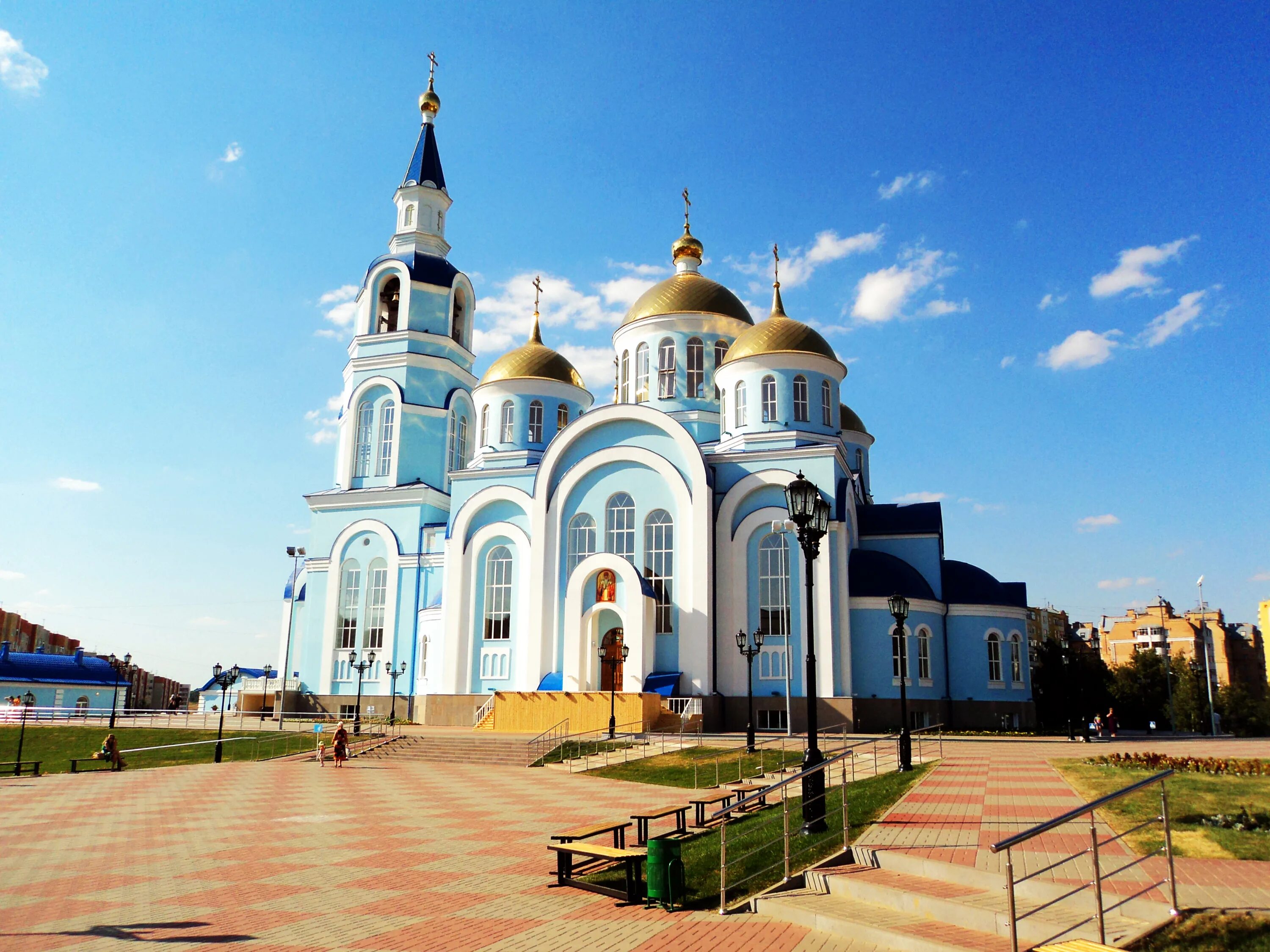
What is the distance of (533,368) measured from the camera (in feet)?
135

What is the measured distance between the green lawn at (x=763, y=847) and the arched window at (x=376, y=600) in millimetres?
28324

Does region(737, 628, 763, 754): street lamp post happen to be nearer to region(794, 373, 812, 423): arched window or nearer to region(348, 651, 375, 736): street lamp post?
region(794, 373, 812, 423): arched window

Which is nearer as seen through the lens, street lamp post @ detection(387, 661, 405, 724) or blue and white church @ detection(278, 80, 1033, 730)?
blue and white church @ detection(278, 80, 1033, 730)

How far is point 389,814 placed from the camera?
1512 centimetres

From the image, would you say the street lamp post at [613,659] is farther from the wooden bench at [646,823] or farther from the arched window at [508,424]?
the wooden bench at [646,823]

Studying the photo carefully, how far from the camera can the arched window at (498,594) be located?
1382 inches

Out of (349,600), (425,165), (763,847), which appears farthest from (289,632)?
(763,847)

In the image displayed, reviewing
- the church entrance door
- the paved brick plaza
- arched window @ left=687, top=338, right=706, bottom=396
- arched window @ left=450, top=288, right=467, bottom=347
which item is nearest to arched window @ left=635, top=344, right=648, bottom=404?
arched window @ left=687, top=338, right=706, bottom=396

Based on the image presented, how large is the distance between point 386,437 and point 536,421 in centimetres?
677

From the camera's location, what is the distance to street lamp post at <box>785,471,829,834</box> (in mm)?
11203

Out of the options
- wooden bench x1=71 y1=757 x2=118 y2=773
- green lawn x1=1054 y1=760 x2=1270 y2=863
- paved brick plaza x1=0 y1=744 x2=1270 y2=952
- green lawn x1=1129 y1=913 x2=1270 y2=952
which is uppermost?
green lawn x1=1054 y1=760 x2=1270 y2=863

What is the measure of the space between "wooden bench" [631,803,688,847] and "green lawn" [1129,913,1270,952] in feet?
18.5

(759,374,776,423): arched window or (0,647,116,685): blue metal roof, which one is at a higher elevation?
(759,374,776,423): arched window

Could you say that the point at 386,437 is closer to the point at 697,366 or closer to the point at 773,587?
the point at 697,366
